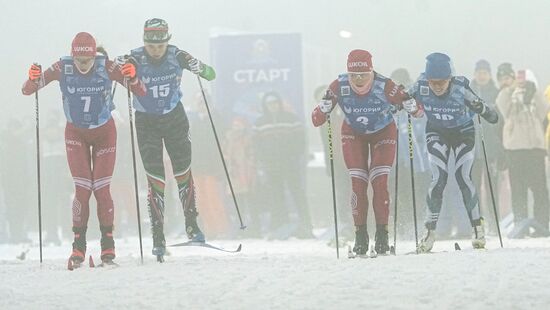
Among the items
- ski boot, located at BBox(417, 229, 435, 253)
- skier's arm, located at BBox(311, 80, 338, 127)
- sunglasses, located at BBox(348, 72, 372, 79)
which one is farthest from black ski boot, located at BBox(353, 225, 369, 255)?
sunglasses, located at BBox(348, 72, 372, 79)

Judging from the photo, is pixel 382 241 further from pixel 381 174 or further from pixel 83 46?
pixel 83 46

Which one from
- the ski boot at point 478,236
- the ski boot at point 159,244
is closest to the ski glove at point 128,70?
the ski boot at point 159,244

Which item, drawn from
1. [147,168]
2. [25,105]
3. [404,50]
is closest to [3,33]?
[25,105]

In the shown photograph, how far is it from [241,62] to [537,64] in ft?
25.9

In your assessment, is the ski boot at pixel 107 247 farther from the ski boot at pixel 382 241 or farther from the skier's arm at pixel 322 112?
the ski boot at pixel 382 241

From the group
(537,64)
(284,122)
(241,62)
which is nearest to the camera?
(284,122)

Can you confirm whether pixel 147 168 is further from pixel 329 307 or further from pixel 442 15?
pixel 442 15

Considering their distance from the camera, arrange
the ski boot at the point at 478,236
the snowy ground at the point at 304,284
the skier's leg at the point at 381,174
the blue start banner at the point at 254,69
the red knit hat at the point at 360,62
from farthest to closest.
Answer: the blue start banner at the point at 254,69 < the ski boot at the point at 478,236 < the skier's leg at the point at 381,174 < the red knit hat at the point at 360,62 < the snowy ground at the point at 304,284

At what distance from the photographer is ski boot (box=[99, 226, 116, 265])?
7.35m

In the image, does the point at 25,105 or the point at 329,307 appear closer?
the point at 329,307

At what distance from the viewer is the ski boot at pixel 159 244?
24.9 feet

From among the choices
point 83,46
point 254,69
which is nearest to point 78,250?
point 83,46

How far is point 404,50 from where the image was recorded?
2002 cm

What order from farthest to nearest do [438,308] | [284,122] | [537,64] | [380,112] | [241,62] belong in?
1. [537,64]
2. [241,62]
3. [284,122]
4. [380,112]
5. [438,308]
